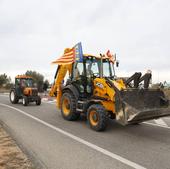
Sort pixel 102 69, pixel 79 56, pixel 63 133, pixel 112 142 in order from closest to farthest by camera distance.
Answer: pixel 112 142, pixel 63 133, pixel 79 56, pixel 102 69

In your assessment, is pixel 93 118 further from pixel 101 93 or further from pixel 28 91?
pixel 28 91

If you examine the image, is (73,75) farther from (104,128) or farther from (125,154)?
(125,154)

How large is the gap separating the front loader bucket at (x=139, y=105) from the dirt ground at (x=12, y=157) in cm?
303

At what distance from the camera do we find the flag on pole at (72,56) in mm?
8406

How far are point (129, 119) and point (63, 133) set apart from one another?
85.8 inches

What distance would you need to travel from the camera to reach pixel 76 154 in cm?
514

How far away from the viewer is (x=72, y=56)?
877 cm

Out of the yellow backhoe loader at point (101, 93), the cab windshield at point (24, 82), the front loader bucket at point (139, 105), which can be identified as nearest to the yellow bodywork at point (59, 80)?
the yellow backhoe loader at point (101, 93)

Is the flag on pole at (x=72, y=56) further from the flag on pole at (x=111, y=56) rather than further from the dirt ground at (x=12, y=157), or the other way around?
the dirt ground at (x=12, y=157)

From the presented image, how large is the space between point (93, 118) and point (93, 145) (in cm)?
182

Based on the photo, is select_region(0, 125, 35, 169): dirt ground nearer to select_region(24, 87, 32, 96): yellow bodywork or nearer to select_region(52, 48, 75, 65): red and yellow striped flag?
select_region(52, 48, 75, 65): red and yellow striped flag

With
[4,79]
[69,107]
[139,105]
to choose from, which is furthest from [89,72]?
[4,79]

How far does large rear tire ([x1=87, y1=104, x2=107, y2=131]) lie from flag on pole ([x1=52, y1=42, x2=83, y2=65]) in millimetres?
2019

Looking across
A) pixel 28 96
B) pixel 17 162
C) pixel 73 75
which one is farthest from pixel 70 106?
pixel 28 96
